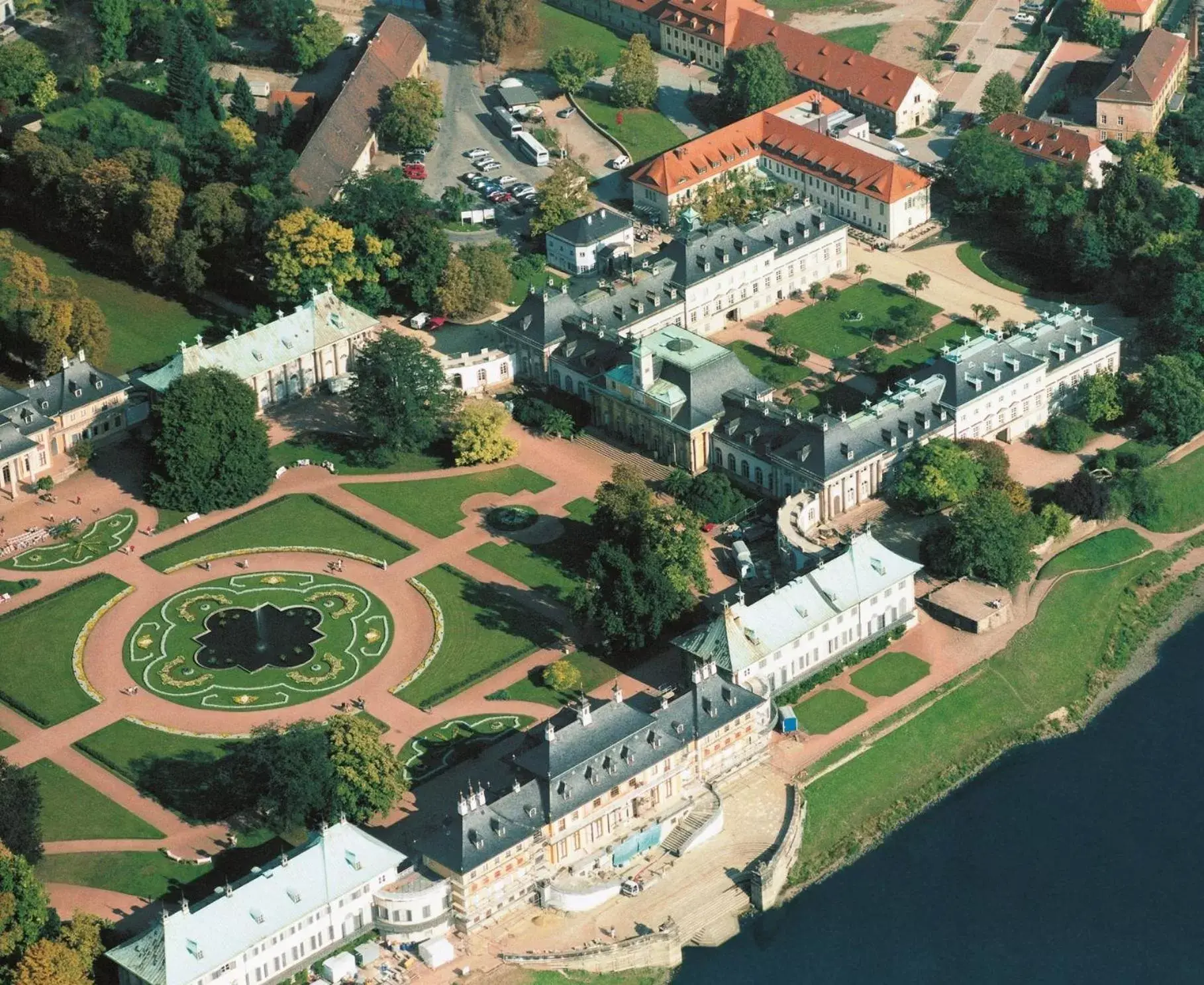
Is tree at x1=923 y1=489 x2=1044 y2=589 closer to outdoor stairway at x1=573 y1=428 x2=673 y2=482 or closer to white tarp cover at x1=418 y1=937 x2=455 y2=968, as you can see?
outdoor stairway at x1=573 y1=428 x2=673 y2=482

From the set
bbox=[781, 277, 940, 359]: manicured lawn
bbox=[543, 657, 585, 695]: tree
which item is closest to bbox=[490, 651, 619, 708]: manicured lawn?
bbox=[543, 657, 585, 695]: tree

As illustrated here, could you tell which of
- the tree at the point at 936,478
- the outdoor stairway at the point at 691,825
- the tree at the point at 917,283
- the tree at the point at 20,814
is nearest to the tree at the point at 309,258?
the tree at the point at 917,283

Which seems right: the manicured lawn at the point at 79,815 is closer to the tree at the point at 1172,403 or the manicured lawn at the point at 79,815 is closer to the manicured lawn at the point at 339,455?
the manicured lawn at the point at 339,455

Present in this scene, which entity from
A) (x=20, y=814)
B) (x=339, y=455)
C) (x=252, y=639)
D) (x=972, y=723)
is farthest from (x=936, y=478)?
(x=20, y=814)

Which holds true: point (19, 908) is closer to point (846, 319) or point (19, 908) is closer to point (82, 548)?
point (82, 548)

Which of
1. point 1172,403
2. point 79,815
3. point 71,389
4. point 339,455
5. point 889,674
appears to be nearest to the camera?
point 79,815

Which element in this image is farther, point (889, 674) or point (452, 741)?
point (889, 674)
